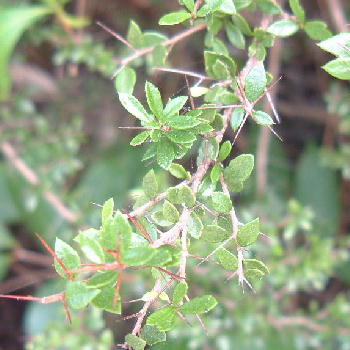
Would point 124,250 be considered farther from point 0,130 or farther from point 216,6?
point 0,130

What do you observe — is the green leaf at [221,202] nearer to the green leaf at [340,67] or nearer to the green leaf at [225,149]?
the green leaf at [225,149]

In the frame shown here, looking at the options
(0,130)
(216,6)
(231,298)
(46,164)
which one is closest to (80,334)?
(231,298)

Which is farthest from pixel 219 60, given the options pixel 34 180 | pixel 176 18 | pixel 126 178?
pixel 126 178

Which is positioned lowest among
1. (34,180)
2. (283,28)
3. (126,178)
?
(126,178)

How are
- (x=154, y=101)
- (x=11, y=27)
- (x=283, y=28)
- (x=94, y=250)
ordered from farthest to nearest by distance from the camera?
(x=11, y=27) < (x=283, y=28) < (x=154, y=101) < (x=94, y=250)

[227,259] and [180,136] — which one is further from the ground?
[180,136]

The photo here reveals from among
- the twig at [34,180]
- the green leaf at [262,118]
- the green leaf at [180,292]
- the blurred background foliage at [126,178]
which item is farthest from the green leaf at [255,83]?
the twig at [34,180]

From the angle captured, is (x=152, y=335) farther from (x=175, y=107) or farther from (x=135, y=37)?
(x=135, y=37)
